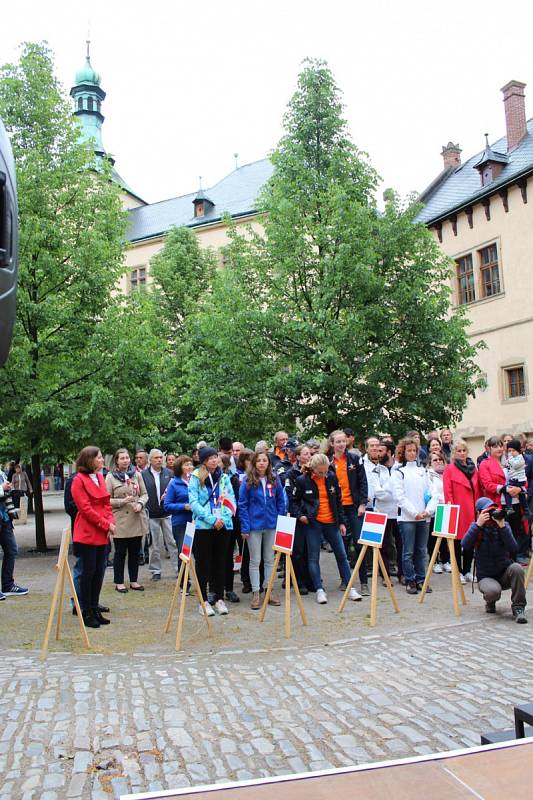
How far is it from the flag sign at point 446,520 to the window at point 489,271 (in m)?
19.0

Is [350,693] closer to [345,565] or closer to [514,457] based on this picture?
[345,565]

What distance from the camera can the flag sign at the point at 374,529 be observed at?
7.52m

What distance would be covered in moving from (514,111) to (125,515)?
86.2ft

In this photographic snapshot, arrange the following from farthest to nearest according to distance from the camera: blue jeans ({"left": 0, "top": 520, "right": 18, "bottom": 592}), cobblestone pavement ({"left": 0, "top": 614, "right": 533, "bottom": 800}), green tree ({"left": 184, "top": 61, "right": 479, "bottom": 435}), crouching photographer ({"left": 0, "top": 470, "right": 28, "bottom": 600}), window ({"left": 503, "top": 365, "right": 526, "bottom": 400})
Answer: window ({"left": 503, "top": 365, "right": 526, "bottom": 400}) → green tree ({"left": 184, "top": 61, "right": 479, "bottom": 435}) → blue jeans ({"left": 0, "top": 520, "right": 18, "bottom": 592}) → crouching photographer ({"left": 0, "top": 470, "right": 28, "bottom": 600}) → cobblestone pavement ({"left": 0, "top": 614, "right": 533, "bottom": 800})

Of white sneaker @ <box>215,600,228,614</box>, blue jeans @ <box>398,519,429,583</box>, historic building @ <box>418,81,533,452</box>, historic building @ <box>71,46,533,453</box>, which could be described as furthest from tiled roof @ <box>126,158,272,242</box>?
white sneaker @ <box>215,600,228,614</box>

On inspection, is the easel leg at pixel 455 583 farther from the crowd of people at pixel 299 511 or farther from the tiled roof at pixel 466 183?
the tiled roof at pixel 466 183

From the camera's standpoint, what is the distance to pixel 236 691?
5.07 meters

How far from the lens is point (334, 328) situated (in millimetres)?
13977

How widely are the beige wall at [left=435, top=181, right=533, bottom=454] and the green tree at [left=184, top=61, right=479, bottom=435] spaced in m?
9.13

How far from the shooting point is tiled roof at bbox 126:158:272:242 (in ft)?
157

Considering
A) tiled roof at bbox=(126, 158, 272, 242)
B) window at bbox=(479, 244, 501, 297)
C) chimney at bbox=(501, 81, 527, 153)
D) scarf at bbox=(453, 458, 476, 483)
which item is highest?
tiled roof at bbox=(126, 158, 272, 242)

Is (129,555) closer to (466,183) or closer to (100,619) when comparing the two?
(100,619)

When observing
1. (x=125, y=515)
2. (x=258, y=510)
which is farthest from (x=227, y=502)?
(x=125, y=515)

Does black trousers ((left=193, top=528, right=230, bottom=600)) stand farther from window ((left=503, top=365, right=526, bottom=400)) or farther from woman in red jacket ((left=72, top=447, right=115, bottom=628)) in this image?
window ((left=503, top=365, right=526, bottom=400))
